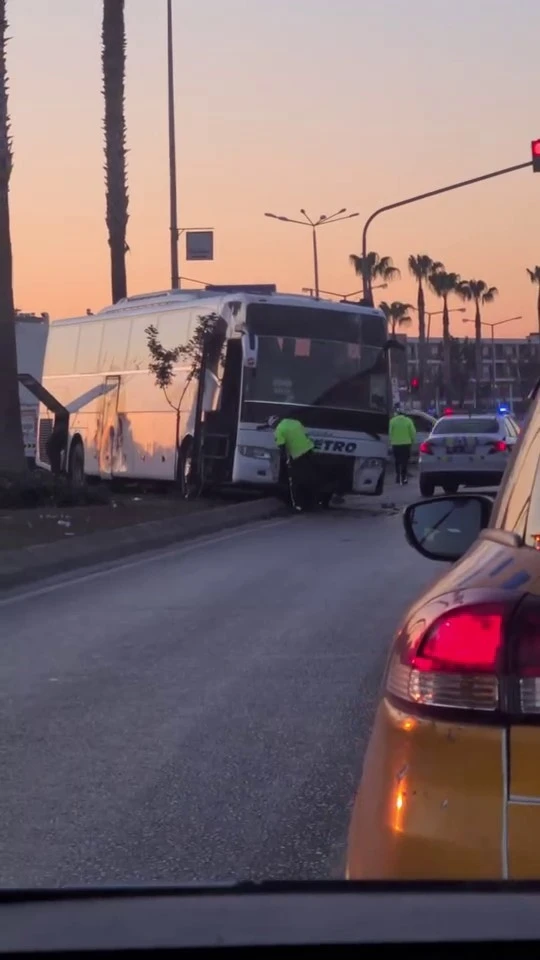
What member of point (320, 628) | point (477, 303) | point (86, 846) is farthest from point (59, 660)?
point (477, 303)

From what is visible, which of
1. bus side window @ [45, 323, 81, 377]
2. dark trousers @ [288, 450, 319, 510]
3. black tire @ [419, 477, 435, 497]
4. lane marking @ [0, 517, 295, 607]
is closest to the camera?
lane marking @ [0, 517, 295, 607]

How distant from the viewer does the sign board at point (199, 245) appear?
39.3 metres

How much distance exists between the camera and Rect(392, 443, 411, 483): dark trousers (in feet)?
115

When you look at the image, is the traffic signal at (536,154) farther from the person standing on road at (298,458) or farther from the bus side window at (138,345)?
the bus side window at (138,345)

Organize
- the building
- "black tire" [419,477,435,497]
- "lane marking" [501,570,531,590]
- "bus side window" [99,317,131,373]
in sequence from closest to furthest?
"lane marking" [501,570,531,590] → "black tire" [419,477,435,497] → "bus side window" [99,317,131,373] → the building

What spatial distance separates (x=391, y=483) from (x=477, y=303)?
7972 cm

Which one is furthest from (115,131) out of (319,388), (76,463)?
(319,388)

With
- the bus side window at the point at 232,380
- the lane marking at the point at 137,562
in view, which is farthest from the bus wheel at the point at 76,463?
the lane marking at the point at 137,562

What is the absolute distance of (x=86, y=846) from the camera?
241 inches

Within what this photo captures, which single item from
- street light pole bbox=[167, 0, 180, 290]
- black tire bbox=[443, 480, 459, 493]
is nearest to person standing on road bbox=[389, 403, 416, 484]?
black tire bbox=[443, 480, 459, 493]

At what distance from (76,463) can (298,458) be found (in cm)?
955

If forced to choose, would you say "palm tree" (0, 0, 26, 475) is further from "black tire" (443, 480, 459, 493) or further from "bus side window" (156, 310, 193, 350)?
"black tire" (443, 480, 459, 493)

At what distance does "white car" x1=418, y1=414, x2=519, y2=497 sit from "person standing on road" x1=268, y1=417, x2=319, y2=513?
4.03m

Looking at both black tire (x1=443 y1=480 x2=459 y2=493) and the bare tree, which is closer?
the bare tree
